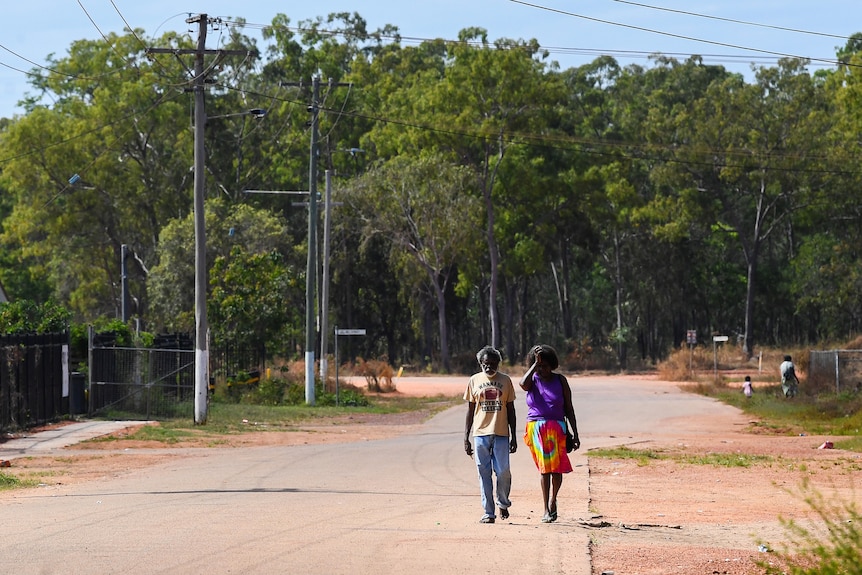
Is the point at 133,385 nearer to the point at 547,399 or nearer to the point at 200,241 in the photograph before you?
the point at 200,241

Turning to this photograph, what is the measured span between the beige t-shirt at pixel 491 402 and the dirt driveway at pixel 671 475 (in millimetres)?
1244

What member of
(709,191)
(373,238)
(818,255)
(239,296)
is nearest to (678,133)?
(709,191)

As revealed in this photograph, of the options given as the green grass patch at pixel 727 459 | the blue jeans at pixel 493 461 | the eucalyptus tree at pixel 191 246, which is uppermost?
the eucalyptus tree at pixel 191 246

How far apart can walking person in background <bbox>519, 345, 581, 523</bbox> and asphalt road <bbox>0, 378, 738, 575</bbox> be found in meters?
0.45

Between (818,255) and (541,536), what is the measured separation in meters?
67.7

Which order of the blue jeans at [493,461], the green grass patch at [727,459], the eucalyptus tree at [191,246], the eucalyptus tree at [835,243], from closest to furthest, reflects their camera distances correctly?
the blue jeans at [493,461]
the green grass patch at [727,459]
the eucalyptus tree at [191,246]
the eucalyptus tree at [835,243]

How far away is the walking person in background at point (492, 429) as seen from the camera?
12766 mm

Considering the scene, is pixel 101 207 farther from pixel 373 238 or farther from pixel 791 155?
pixel 791 155

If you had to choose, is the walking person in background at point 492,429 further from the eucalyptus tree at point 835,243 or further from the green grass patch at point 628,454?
the eucalyptus tree at point 835,243

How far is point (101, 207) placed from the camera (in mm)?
78000

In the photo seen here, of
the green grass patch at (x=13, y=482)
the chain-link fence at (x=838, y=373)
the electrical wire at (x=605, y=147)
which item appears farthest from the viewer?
the electrical wire at (x=605, y=147)

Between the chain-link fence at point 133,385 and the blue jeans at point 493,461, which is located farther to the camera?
the chain-link fence at point 133,385

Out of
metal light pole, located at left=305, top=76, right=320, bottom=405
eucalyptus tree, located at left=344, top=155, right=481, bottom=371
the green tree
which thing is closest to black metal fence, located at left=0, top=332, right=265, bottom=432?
metal light pole, located at left=305, top=76, right=320, bottom=405

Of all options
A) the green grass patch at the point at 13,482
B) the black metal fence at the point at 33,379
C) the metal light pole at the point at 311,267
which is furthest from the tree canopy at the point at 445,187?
the green grass patch at the point at 13,482
